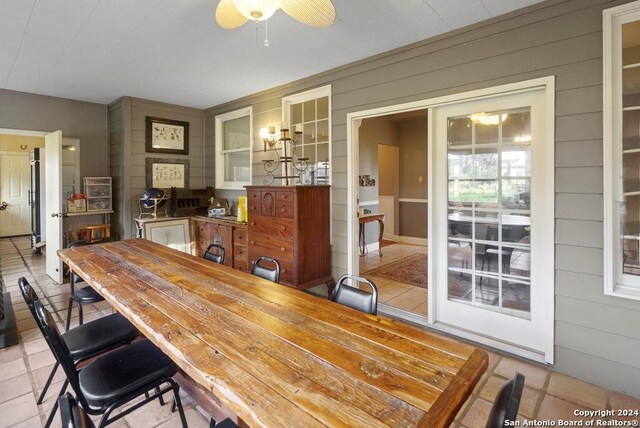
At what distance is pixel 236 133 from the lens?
5246mm

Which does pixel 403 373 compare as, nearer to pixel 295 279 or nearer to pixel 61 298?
pixel 295 279

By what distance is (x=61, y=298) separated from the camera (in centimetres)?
393

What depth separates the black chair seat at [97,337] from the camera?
6.04 ft

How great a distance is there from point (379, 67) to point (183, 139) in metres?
3.57

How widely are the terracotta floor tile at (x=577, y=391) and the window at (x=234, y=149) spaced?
4.16 metres

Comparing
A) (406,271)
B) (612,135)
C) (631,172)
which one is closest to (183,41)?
(612,135)

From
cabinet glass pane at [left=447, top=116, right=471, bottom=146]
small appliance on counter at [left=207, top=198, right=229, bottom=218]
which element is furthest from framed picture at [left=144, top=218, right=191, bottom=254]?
cabinet glass pane at [left=447, top=116, right=471, bottom=146]

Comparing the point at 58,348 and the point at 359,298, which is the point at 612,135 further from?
the point at 58,348

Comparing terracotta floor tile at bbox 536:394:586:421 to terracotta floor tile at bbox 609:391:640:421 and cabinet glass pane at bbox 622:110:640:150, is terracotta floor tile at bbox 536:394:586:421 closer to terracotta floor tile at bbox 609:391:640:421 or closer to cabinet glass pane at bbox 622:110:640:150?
terracotta floor tile at bbox 609:391:640:421

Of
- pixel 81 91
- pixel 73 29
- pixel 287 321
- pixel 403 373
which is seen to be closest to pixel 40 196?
pixel 81 91

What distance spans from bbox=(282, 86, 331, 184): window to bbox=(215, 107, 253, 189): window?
2.66ft

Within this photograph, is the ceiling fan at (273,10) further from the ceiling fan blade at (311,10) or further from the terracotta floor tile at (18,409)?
the terracotta floor tile at (18,409)

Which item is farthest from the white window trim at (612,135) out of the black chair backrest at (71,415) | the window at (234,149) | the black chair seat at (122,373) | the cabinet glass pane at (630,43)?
the window at (234,149)

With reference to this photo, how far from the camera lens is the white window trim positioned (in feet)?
7.08
